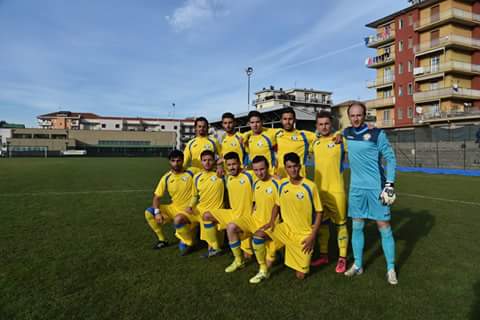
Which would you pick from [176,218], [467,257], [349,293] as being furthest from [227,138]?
[467,257]

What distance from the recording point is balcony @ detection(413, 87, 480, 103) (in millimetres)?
27875

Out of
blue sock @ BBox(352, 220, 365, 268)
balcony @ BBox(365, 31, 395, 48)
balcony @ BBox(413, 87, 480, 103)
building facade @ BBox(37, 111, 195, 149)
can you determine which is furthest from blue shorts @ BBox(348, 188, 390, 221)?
building facade @ BBox(37, 111, 195, 149)

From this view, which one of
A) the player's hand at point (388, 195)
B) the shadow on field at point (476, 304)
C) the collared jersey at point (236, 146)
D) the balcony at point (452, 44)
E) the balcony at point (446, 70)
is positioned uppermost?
the balcony at point (452, 44)

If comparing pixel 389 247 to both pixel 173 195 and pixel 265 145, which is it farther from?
pixel 173 195

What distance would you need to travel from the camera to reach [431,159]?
774 inches

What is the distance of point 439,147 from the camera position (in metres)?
19.3

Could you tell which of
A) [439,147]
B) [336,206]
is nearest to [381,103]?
[439,147]

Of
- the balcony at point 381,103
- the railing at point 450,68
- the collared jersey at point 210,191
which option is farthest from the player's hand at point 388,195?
the balcony at point 381,103

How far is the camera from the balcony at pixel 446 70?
92.5 ft

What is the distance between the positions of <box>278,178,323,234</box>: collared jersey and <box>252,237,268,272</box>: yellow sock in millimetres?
389

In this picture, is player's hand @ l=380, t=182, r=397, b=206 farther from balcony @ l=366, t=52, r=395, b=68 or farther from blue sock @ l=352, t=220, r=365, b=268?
balcony @ l=366, t=52, r=395, b=68

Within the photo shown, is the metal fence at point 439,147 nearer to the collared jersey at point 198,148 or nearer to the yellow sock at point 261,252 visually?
the collared jersey at point 198,148

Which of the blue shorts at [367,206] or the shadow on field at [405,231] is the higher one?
the blue shorts at [367,206]

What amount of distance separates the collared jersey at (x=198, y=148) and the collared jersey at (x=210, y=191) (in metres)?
0.68
